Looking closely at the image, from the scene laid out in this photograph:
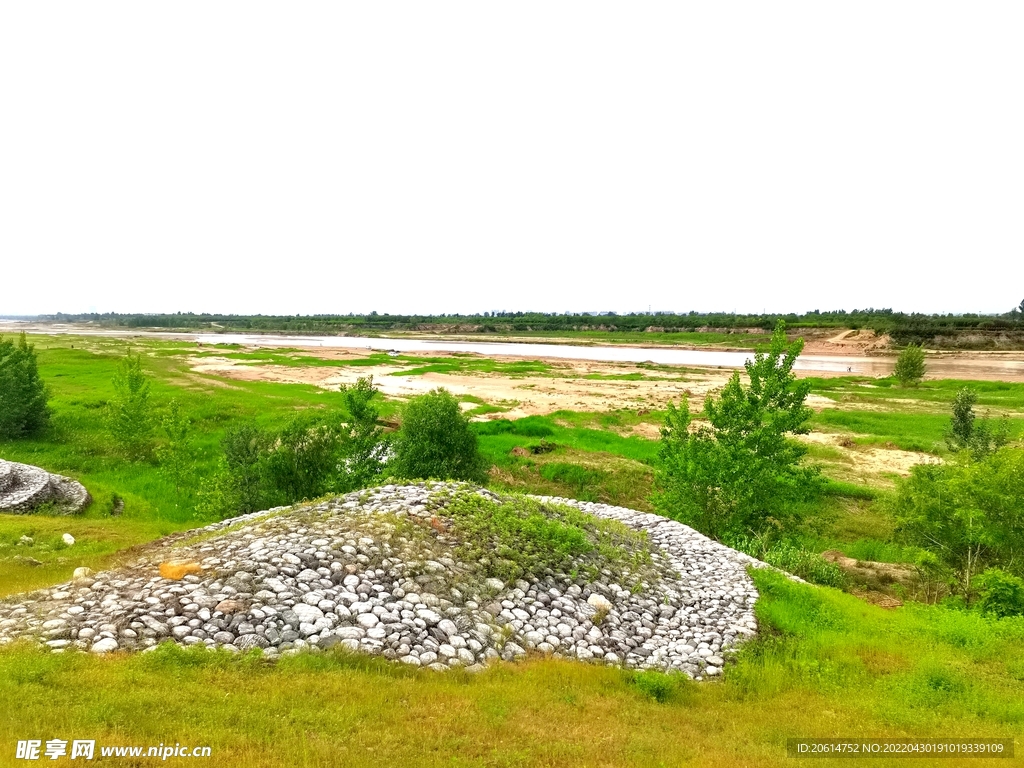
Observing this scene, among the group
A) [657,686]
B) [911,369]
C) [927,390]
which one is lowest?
[657,686]

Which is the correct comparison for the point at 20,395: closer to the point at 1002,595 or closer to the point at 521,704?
the point at 521,704

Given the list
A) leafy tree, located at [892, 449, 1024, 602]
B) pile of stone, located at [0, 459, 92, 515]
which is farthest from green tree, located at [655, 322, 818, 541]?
pile of stone, located at [0, 459, 92, 515]

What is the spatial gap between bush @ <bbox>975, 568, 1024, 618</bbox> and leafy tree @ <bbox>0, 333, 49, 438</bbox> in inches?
1688

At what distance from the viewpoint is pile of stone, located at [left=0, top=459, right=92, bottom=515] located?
58.5ft

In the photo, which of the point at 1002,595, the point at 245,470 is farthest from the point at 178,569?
the point at 1002,595

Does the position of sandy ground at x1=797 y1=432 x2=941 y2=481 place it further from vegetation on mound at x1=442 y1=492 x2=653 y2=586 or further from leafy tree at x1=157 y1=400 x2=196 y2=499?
leafy tree at x1=157 y1=400 x2=196 y2=499

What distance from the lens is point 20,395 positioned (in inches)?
1181

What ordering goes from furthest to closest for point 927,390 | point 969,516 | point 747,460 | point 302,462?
point 927,390
point 747,460
point 302,462
point 969,516

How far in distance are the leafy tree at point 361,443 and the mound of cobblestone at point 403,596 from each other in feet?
17.3

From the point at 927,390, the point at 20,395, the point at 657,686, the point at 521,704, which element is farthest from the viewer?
the point at 927,390

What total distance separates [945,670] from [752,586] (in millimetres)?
4231

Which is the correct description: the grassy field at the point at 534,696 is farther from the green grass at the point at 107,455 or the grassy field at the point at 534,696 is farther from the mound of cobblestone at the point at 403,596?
the mound of cobblestone at the point at 403,596

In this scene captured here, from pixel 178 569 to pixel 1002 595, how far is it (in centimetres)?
1736

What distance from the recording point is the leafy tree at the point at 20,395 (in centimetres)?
2916
